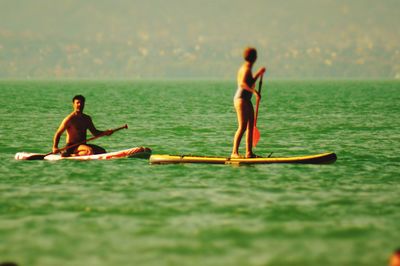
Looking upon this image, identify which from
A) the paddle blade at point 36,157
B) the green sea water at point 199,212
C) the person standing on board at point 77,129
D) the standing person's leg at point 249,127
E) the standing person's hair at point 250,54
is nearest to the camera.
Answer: the green sea water at point 199,212

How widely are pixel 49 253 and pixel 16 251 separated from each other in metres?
0.40

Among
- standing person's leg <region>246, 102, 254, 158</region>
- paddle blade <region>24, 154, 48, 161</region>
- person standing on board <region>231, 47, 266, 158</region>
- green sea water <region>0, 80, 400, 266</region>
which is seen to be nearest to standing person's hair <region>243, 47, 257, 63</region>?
person standing on board <region>231, 47, 266, 158</region>

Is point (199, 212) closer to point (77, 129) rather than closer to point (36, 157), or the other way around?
point (77, 129)

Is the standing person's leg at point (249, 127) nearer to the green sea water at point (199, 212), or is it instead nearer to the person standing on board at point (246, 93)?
the person standing on board at point (246, 93)

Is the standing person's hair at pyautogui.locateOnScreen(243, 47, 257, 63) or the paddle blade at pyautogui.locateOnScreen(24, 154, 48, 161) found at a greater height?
the standing person's hair at pyautogui.locateOnScreen(243, 47, 257, 63)

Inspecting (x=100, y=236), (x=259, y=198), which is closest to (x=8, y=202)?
(x=100, y=236)

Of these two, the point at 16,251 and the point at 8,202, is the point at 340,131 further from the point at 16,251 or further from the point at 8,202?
the point at 16,251

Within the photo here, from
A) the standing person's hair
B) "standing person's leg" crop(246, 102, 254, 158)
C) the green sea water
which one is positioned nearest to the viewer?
the green sea water

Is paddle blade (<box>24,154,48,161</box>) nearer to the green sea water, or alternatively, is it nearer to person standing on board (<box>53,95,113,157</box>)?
the green sea water

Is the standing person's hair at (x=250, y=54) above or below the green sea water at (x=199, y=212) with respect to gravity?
above

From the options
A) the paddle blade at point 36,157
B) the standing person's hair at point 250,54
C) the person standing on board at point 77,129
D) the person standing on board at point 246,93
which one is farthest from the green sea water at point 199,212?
the standing person's hair at point 250,54

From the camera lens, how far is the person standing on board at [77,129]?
16.9m

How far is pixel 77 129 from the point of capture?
1723 centimetres

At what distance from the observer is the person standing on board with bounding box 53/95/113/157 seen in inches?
666
